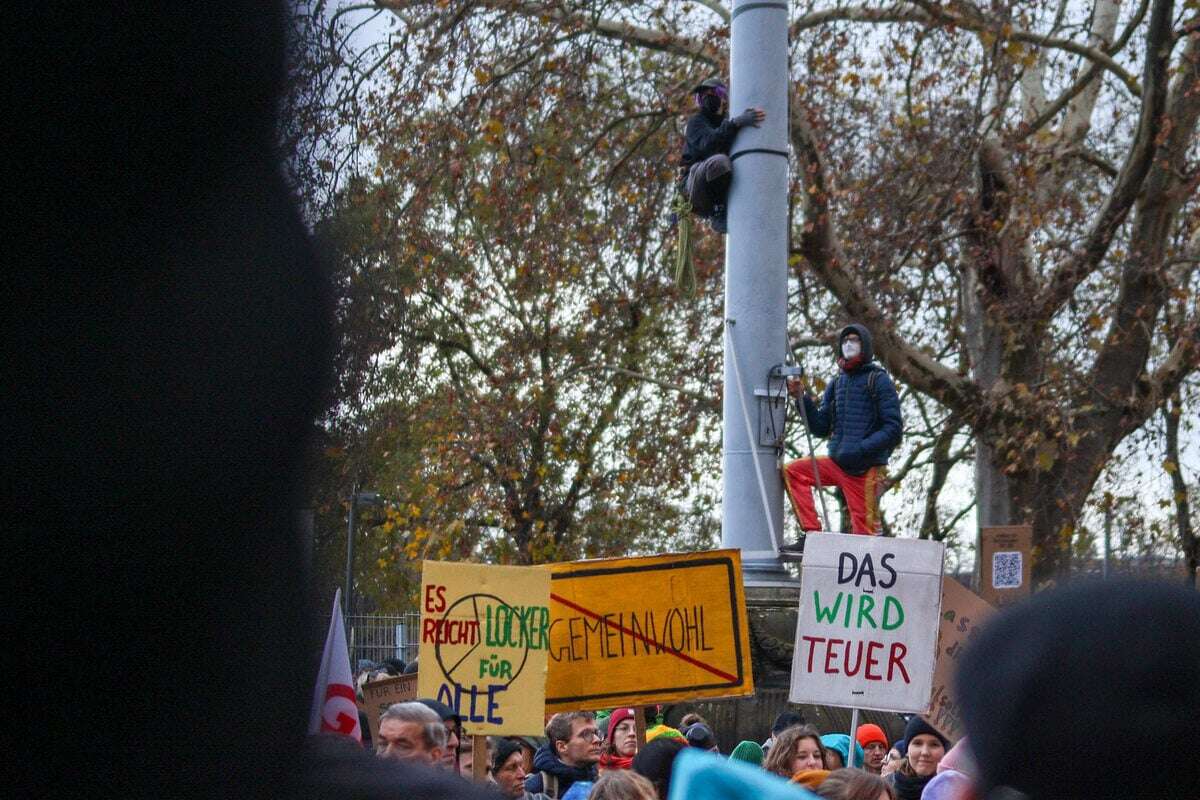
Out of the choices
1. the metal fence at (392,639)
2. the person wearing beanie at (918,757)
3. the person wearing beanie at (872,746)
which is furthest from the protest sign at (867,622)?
the metal fence at (392,639)

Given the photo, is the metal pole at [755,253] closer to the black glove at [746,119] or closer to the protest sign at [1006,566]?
the black glove at [746,119]

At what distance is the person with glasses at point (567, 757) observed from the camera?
22.1ft

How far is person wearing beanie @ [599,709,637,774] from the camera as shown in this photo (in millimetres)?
7383

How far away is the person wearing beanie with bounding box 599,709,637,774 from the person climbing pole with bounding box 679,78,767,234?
3234 millimetres

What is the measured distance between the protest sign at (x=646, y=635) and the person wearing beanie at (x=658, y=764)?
71cm

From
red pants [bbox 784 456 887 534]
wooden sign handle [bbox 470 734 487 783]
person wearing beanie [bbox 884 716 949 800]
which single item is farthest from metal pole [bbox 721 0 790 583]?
wooden sign handle [bbox 470 734 487 783]

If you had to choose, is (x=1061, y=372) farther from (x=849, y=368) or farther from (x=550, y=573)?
(x=550, y=573)

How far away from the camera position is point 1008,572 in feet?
24.9

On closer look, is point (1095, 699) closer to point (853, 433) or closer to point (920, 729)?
point (920, 729)

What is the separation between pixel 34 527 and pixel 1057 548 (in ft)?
46.5

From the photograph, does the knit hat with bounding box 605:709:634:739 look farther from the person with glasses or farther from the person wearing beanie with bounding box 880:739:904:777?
the person wearing beanie with bounding box 880:739:904:777

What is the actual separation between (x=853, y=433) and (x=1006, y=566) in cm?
171

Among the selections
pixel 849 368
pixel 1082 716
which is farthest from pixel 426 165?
pixel 1082 716

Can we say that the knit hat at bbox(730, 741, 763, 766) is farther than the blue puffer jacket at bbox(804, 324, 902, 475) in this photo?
No
